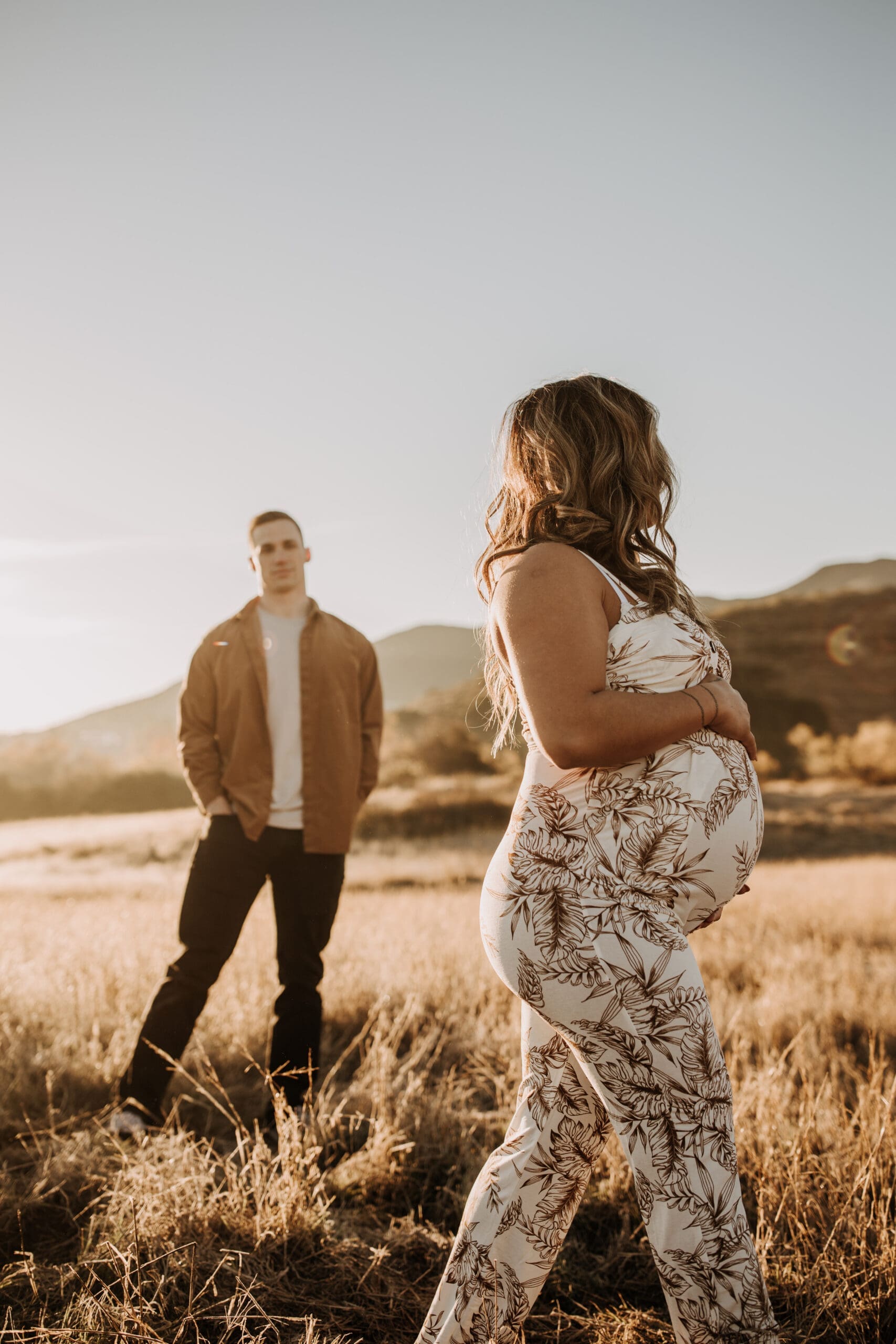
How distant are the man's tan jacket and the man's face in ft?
0.41

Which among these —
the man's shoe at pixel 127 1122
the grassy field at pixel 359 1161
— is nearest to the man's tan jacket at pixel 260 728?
the grassy field at pixel 359 1161

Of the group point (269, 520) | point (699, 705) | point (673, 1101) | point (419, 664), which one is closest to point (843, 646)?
point (419, 664)

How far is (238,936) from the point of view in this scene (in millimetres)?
3293

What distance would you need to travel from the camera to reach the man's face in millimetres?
3580

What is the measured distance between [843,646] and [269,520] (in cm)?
4080

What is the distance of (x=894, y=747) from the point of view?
95.2ft

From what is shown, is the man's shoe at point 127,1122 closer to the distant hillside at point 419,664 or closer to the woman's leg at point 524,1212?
the woman's leg at point 524,1212

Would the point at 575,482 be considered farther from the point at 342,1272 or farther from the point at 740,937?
the point at 740,937

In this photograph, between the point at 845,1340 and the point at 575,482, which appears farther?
the point at 845,1340

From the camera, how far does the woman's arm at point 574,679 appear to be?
1.45 meters

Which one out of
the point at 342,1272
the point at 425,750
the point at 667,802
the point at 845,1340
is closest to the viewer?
the point at 667,802

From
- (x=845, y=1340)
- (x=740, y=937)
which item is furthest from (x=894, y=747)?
(x=845, y=1340)

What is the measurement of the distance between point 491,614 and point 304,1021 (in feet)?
7.37

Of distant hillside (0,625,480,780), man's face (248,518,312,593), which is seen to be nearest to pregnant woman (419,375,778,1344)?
man's face (248,518,312,593)
